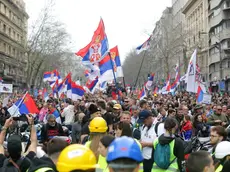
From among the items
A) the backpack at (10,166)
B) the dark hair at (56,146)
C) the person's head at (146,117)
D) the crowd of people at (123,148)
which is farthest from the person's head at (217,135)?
the backpack at (10,166)

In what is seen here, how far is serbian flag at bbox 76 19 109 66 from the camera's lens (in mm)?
14580

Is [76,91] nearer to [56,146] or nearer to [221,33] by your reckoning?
[56,146]

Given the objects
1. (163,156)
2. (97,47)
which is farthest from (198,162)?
(97,47)

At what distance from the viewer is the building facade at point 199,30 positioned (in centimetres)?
6638

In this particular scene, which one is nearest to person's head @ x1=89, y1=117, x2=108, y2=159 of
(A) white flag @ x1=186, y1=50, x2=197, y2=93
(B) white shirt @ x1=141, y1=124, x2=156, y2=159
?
Answer: (B) white shirt @ x1=141, y1=124, x2=156, y2=159

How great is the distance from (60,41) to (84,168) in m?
54.5

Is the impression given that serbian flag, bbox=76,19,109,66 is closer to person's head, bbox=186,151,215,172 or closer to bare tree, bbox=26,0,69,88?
person's head, bbox=186,151,215,172

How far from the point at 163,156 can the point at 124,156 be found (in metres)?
3.22

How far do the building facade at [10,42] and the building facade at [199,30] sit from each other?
84.8ft

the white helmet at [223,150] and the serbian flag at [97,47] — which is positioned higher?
the serbian flag at [97,47]

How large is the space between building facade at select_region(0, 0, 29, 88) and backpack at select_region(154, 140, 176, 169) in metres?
57.5

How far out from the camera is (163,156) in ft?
18.8

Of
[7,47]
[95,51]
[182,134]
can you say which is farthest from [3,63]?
[182,134]

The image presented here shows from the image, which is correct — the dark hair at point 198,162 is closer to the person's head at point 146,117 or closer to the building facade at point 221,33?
the person's head at point 146,117
